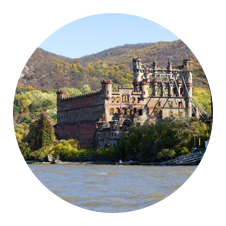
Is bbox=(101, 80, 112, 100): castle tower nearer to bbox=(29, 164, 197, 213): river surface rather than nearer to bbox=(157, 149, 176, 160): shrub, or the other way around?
bbox=(157, 149, 176, 160): shrub

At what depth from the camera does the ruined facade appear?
86012mm

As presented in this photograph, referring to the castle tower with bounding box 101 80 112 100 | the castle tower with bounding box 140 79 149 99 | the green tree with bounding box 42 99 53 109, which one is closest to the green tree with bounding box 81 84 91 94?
the green tree with bounding box 42 99 53 109

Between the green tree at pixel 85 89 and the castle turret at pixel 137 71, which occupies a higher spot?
the green tree at pixel 85 89

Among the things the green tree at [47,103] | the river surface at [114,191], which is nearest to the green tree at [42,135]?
the river surface at [114,191]

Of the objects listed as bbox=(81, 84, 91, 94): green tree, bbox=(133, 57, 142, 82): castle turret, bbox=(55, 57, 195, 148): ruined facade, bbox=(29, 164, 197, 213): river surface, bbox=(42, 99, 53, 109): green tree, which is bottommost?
bbox=(29, 164, 197, 213): river surface

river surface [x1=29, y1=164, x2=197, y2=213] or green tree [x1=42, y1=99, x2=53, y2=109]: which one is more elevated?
green tree [x1=42, y1=99, x2=53, y2=109]

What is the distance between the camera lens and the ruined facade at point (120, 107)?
86.0 meters

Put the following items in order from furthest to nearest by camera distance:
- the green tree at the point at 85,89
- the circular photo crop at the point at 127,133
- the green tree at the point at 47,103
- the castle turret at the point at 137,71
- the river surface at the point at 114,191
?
the green tree at the point at 85,89 → the green tree at the point at 47,103 → the castle turret at the point at 137,71 → the circular photo crop at the point at 127,133 → the river surface at the point at 114,191

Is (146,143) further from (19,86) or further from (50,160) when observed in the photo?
(19,86)

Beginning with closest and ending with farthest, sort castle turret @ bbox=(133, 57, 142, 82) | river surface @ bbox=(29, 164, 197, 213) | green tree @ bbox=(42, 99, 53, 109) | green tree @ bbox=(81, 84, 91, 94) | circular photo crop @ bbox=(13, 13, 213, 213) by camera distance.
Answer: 1. river surface @ bbox=(29, 164, 197, 213)
2. circular photo crop @ bbox=(13, 13, 213, 213)
3. castle turret @ bbox=(133, 57, 142, 82)
4. green tree @ bbox=(42, 99, 53, 109)
5. green tree @ bbox=(81, 84, 91, 94)

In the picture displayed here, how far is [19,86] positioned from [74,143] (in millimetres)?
82539

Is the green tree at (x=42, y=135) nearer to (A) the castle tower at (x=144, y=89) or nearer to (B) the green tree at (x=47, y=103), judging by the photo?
(A) the castle tower at (x=144, y=89)

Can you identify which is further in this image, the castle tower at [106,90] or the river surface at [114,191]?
the castle tower at [106,90]

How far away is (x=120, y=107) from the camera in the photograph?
9006cm
